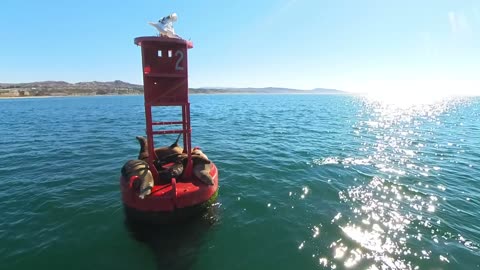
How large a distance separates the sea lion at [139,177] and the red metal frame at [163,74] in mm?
476

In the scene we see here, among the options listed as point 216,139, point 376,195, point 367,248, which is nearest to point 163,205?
point 367,248

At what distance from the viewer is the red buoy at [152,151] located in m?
9.24

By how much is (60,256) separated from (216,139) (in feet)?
60.3

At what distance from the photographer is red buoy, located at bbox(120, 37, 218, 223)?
9.24m

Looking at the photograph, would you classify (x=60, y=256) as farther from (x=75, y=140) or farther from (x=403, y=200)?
(x=75, y=140)

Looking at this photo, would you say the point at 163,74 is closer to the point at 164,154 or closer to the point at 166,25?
the point at 166,25

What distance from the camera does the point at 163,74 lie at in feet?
32.1

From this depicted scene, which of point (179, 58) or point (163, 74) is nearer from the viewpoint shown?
point (163, 74)

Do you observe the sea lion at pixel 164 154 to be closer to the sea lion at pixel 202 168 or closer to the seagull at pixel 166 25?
→ the sea lion at pixel 202 168

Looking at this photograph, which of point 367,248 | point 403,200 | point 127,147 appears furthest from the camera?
point 127,147

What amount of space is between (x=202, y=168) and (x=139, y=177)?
2.54 meters

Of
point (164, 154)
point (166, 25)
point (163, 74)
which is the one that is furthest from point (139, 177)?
point (166, 25)

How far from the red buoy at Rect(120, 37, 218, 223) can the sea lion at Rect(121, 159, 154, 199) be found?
10 cm

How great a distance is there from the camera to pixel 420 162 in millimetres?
18281
